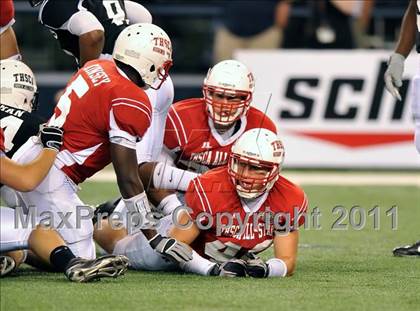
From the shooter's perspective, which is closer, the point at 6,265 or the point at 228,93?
the point at 6,265

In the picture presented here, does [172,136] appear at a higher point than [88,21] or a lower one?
lower

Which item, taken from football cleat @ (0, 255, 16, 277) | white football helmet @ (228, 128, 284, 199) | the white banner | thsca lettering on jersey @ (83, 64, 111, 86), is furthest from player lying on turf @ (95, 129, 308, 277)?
the white banner

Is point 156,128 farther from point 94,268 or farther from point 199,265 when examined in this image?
point 94,268

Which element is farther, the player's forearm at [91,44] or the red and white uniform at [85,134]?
the player's forearm at [91,44]

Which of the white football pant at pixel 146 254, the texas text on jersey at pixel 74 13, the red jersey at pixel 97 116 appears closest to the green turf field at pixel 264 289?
the white football pant at pixel 146 254

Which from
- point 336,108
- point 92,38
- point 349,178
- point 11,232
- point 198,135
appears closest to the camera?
point 11,232

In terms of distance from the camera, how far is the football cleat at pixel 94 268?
5125mm

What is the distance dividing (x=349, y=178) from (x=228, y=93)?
4741mm

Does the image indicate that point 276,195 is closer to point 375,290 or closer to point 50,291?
point 375,290

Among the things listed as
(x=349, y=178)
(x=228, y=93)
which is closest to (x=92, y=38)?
(x=228, y=93)

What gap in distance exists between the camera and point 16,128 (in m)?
5.71

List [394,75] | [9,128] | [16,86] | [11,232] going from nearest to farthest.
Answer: [11,232], [9,128], [16,86], [394,75]

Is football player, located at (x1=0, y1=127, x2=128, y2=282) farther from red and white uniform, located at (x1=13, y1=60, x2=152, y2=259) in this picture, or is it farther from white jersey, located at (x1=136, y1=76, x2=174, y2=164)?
white jersey, located at (x1=136, y1=76, x2=174, y2=164)

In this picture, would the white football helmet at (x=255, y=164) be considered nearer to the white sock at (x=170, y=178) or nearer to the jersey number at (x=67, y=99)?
the white sock at (x=170, y=178)
